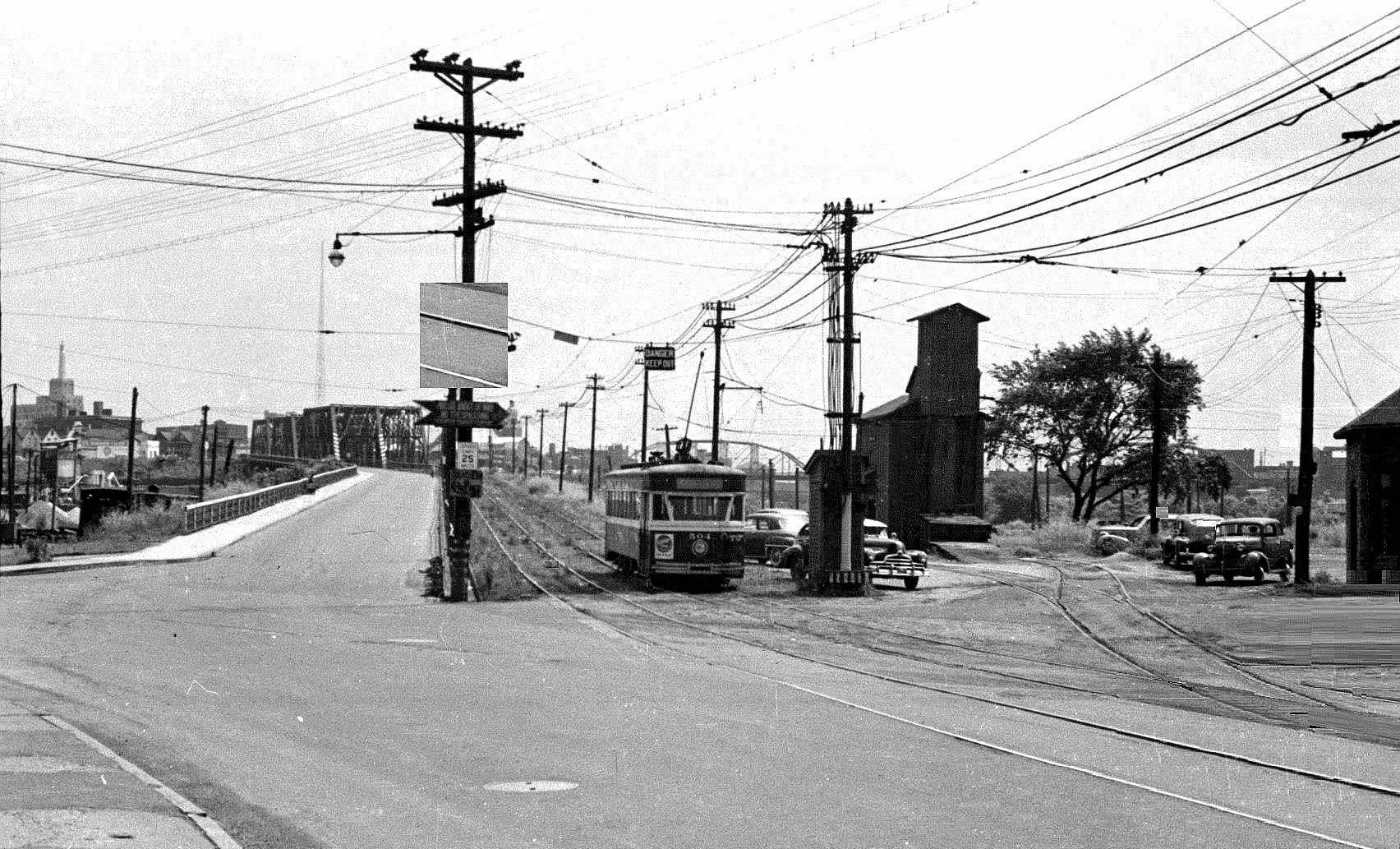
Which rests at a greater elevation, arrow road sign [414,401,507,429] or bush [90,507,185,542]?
arrow road sign [414,401,507,429]

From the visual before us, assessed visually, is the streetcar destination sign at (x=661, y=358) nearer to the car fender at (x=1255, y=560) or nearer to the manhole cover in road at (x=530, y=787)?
the car fender at (x=1255, y=560)

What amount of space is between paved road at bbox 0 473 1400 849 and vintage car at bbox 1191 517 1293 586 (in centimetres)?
2043

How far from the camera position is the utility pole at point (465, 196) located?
30531mm

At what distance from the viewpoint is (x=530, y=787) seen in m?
10.1

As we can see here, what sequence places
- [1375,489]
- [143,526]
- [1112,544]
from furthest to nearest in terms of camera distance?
[1112,544], [143,526], [1375,489]

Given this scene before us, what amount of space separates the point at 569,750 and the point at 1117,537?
46.5 meters

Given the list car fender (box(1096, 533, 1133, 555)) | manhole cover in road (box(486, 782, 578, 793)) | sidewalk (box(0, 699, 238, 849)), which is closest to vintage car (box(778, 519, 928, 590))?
car fender (box(1096, 533, 1133, 555))

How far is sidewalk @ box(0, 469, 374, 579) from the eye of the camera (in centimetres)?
3569

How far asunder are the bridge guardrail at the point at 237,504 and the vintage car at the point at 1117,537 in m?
34.6

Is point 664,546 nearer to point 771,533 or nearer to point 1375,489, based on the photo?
point 771,533

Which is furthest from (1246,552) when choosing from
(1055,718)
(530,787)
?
(530,787)

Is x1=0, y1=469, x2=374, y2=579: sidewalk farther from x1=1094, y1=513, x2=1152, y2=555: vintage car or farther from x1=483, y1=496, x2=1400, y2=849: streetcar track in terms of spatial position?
x1=1094, y1=513, x2=1152, y2=555: vintage car

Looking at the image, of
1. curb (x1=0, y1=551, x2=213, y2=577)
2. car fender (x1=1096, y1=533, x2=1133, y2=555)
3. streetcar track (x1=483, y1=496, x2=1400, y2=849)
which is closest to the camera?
streetcar track (x1=483, y1=496, x2=1400, y2=849)

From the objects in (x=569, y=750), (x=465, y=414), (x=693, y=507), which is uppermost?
(x=465, y=414)
